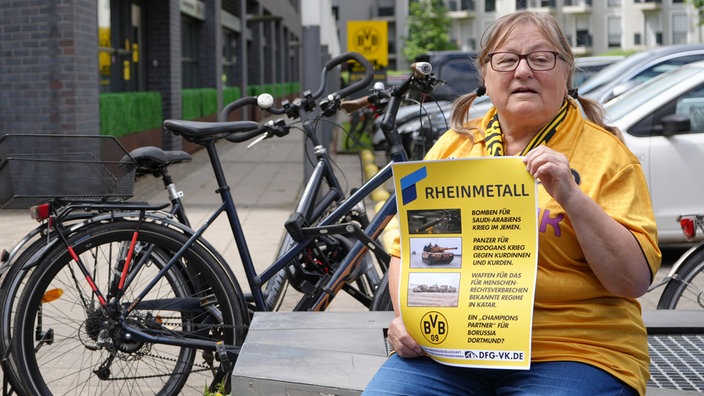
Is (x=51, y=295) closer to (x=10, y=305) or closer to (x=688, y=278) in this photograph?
(x=10, y=305)

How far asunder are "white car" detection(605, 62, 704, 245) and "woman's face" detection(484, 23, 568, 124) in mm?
5343

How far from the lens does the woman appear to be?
255 centimetres

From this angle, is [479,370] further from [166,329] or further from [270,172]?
[270,172]

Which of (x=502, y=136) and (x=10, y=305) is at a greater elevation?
(x=502, y=136)

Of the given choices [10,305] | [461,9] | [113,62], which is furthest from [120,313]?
[461,9]

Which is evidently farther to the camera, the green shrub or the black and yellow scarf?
the green shrub

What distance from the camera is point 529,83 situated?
2.77 metres

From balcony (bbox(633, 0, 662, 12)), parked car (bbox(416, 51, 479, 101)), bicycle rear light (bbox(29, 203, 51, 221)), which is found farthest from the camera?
balcony (bbox(633, 0, 662, 12))

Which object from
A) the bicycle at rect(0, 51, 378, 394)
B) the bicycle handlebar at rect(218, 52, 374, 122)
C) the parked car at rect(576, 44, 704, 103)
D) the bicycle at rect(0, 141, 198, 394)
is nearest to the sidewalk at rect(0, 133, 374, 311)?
the bicycle at rect(0, 51, 378, 394)

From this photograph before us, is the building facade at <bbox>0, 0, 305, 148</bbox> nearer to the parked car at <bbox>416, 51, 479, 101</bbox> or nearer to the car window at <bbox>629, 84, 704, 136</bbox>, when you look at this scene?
the parked car at <bbox>416, 51, 479, 101</bbox>

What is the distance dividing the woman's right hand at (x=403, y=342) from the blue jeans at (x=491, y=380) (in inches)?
1.1

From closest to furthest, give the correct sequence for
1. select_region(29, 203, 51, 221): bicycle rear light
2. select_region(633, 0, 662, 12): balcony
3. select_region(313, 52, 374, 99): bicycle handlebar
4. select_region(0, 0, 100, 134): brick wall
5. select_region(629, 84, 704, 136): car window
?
1. select_region(29, 203, 51, 221): bicycle rear light
2. select_region(313, 52, 374, 99): bicycle handlebar
3. select_region(629, 84, 704, 136): car window
4. select_region(0, 0, 100, 134): brick wall
5. select_region(633, 0, 662, 12): balcony

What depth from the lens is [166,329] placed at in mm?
4270

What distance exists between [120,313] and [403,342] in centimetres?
175
